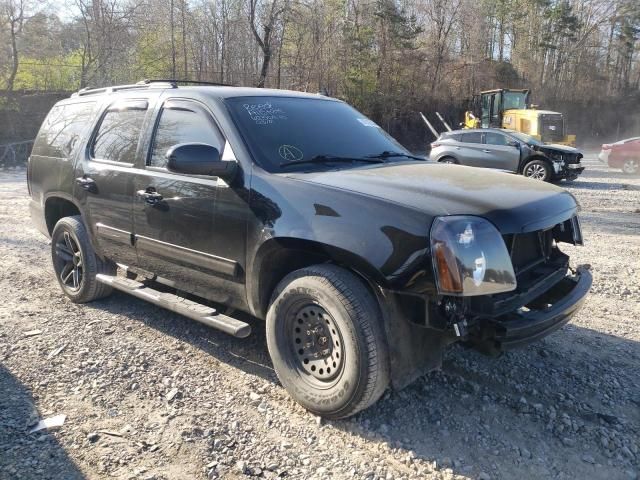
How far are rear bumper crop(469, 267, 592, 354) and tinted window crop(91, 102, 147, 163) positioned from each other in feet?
9.88

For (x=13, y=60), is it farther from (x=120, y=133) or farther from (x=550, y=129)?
(x=120, y=133)

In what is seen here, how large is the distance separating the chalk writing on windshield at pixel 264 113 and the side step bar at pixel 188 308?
1.37 metres

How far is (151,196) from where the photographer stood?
13.3 feet

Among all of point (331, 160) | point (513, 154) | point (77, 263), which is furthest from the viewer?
point (513, 154)

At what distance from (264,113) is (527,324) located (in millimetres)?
2267

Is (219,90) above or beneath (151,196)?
above

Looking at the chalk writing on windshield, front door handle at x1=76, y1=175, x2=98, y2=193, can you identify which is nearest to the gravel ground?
front door handle at x1=76, y1=175, x2=98, y2=193

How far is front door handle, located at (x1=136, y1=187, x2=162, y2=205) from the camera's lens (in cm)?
401

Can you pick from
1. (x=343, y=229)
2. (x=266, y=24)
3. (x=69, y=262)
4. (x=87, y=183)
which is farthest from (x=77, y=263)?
(x=266, y=24)

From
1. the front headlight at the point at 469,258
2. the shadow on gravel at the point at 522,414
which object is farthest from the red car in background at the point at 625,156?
the front headlight at the point at 469,258

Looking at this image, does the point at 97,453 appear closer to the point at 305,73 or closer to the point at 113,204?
the point at 113,204

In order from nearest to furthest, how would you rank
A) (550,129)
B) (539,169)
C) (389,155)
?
(389,155) < (539,169) < (550,129)

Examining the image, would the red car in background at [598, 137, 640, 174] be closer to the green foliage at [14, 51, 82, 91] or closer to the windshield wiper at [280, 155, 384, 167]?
the windshield wiper at [280, 155, 384, 167]

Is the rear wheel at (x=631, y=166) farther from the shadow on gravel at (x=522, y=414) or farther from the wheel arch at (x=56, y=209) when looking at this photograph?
the wheel arch at (x=56, y=209)
